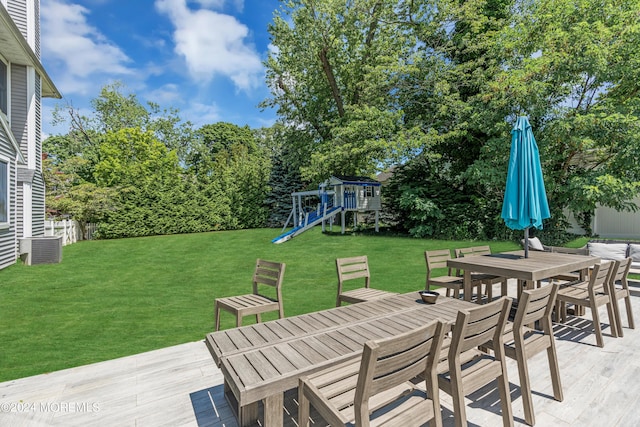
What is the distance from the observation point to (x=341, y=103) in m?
19.2

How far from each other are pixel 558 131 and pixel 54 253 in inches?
626

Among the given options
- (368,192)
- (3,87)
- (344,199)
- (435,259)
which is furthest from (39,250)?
(368,192)

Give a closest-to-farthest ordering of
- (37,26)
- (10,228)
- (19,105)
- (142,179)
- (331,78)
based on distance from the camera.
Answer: (10,228)
(19,105)
(37,26)
(142,179)
(331,78)

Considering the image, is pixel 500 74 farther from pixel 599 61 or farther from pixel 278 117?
pixel 278 117

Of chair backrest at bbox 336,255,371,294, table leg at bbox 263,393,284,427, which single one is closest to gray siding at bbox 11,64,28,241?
chair backrest at bbox 336,255,371,294

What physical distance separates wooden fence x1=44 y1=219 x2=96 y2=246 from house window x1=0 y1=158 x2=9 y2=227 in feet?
11.2

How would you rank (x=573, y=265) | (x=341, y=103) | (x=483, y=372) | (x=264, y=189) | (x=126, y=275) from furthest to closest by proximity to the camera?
(x=264, y=189) < (x=341, y=103) < (x=126, y=275) < (x=573, y=265) < (x=483, y=372)

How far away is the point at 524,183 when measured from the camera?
495 cm

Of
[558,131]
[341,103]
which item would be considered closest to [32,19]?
[341,103]

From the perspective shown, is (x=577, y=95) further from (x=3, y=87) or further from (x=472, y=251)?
(x=3, y=87)

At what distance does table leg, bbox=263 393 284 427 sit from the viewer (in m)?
1.93

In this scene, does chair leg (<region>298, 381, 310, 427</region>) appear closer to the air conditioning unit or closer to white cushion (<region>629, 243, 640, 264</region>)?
white cushion (<region>629, 243, 640, 264</region>)

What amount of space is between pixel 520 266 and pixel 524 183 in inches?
53.3

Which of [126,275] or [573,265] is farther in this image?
[126,275]
